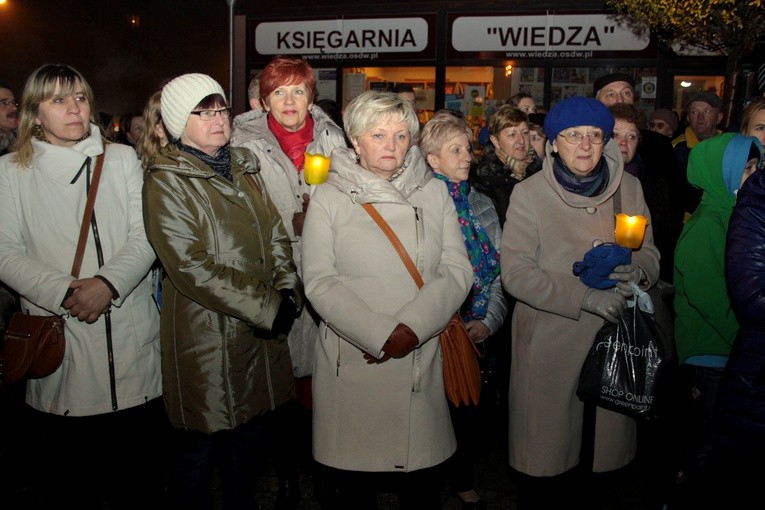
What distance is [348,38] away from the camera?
1257 cm

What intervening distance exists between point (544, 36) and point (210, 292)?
9926 millimetres

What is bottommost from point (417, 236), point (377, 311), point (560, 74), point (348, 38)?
point (377, 311)

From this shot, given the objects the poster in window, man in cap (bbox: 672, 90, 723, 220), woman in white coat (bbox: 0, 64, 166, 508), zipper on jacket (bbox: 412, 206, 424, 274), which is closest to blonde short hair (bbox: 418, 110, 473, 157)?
zipper on jacket (bbox: 412, 206, 424, 274)

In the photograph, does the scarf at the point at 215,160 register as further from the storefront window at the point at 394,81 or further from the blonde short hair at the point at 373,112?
the storefront window at the point at 394,81

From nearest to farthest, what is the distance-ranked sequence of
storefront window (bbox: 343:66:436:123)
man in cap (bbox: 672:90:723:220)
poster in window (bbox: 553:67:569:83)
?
man in cap (bbox: 672:90:723:220) < poster in window (bbox: 553:67:569:83) < storefront window (bbox: 343:66:436:123)

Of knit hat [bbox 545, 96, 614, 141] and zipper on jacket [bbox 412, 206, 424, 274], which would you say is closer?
zipper on jacket [bbox 412, 206, 424, 274]

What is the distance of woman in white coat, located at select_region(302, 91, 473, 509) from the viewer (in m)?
3.10

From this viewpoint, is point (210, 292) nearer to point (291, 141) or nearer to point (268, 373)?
point (268, 373)

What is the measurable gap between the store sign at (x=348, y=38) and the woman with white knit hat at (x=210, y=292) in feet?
31.2

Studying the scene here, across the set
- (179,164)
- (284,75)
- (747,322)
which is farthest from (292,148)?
(747,322)

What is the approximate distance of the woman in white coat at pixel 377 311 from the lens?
10.2 feet

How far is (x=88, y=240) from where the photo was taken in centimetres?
346

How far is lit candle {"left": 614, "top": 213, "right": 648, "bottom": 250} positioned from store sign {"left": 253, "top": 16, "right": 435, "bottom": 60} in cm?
976

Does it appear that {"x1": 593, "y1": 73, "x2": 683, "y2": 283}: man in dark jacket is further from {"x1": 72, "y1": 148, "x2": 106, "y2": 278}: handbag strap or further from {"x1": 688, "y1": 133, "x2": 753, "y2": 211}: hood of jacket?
{"x1": 72, "y1": 148, "x2": 106, "y2": 278}: handbag strap
